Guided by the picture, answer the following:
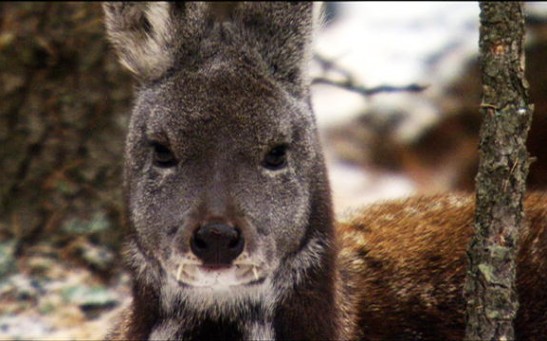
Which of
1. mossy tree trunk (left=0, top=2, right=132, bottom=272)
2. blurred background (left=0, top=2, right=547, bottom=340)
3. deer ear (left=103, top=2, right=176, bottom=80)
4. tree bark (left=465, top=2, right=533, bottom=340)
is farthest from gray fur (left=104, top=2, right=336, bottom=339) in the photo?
mossy tree trunk (left=0, top=2, right=132, bottom=272)

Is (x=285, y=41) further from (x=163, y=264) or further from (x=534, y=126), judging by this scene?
(x=534, y=126)

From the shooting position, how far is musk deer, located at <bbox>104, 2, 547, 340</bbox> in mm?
5332

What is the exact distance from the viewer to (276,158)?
18.4ft

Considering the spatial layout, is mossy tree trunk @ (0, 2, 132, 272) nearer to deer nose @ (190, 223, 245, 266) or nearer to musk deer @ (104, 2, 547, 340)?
musk deer @ (104, 2, 547, 340)

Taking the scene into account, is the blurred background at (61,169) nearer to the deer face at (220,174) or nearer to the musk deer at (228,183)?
the musk deer at (228,183)

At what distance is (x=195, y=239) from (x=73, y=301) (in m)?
3.59

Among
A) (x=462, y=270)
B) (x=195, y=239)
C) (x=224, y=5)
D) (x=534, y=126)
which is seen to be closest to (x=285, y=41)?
(x=224, y=5)

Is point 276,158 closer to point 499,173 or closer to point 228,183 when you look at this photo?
point 228,183

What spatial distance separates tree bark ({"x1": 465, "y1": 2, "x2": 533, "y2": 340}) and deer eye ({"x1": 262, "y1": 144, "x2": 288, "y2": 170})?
102 centimetres

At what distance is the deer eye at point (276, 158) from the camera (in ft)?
18.3

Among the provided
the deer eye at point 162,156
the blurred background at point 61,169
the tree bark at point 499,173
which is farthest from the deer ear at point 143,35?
the blurred background at point 61,169

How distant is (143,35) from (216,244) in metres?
1.51

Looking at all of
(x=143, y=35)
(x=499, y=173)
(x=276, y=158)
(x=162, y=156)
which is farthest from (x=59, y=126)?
(x=499, y=173)

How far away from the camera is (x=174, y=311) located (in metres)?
5.70
